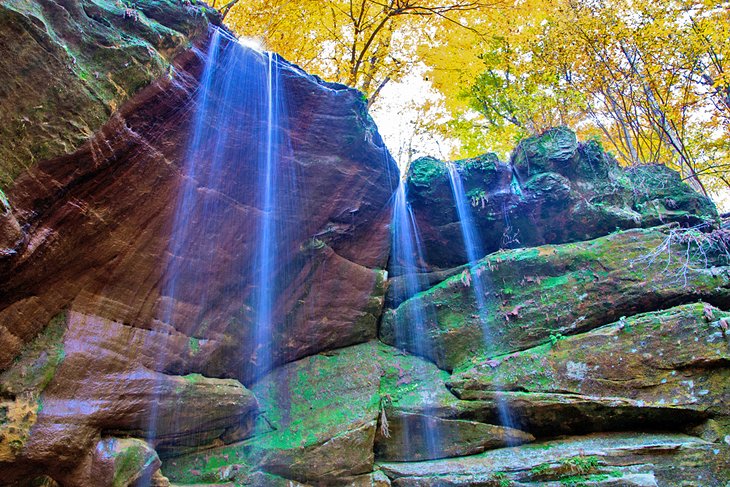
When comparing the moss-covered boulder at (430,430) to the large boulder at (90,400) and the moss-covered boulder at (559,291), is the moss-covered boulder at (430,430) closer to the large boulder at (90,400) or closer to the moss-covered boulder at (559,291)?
the moss-covered boulder at (559,291)

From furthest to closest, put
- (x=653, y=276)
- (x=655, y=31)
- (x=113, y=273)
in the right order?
(x=655, y=31), (x=653, y=276), (x=113, y=273)

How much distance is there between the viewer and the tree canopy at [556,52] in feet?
33.7

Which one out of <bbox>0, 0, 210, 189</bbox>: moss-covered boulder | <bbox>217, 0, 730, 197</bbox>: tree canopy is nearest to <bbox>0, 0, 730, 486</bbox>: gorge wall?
<bbox>0, 0, 210, 189</bbox>: moss-covered boulder

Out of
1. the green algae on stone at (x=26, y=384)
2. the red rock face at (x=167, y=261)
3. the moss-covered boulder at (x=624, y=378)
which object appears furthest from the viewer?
the moss-covered boulder at (x=624, y=378)

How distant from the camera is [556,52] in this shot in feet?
38.2

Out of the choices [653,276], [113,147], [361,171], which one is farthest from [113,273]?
[653,276]

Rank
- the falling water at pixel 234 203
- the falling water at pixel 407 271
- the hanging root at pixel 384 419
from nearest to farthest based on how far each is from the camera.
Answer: the falling water at pixel 234 203
the hanging root at pixel 384 419
the falling water at pixel 407 271

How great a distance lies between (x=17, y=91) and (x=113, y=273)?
2.43m

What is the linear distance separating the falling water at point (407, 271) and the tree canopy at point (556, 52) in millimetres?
4737

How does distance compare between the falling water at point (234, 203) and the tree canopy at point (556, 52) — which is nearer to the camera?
the falling water at point (234, 203)

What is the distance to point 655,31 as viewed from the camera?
1012cm

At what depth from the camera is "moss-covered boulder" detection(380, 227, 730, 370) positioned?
23.5 feet

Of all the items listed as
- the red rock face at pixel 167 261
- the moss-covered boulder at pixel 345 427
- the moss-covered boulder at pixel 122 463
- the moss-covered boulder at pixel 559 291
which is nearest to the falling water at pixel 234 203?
the red rock face at pixel 167 261

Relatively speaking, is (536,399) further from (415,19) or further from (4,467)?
(415,19)
